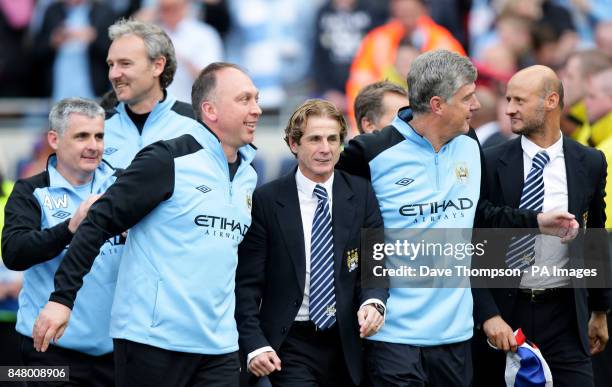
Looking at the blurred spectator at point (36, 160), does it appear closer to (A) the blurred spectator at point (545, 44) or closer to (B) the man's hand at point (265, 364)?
(B) the man's hand at point (265, 364)

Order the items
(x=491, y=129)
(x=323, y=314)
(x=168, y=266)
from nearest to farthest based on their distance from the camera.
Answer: (x=168, y=266)
(x=323, y=314)
(x=491, y=129)

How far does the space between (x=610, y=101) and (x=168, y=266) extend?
4292mm

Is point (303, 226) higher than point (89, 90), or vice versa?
point (89, 90)

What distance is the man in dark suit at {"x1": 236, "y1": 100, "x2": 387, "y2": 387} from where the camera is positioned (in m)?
6.19

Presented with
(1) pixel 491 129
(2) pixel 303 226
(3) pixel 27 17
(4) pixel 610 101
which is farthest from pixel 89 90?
(2) pixel 303 226

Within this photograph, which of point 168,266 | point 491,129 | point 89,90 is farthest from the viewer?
point 89,90

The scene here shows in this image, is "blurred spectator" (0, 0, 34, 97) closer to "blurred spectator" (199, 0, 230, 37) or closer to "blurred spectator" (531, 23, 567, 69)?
"blurred spectator" (199, 0, 230, 37)

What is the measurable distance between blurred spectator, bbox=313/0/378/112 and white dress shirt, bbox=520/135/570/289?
600 centimetres

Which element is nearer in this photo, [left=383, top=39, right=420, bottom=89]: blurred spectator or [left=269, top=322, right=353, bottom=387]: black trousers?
[left=269, top=322, right=353, bottom=387]: black trousers

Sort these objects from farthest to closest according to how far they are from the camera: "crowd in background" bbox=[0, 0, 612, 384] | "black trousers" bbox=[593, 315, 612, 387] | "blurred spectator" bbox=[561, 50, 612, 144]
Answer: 1. "crowd in background" bbox=[0, 0, 612, 384]
2. "blurred spectator" bbox=[561, 50, 612, 144]
3. "black trousers" bbox=[593, 315, 612, 387]

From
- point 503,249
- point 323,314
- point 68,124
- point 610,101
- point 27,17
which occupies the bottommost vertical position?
point 323,314

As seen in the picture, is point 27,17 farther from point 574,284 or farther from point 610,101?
point 574,284

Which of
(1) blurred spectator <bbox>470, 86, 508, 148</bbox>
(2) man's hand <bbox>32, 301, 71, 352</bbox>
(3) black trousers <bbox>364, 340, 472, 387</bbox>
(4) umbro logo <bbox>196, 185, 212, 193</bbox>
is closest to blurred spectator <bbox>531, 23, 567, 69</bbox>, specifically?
(1) blurred spectator <bbox>470, 86, 508, 148</bbox>

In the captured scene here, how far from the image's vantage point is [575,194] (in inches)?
262
